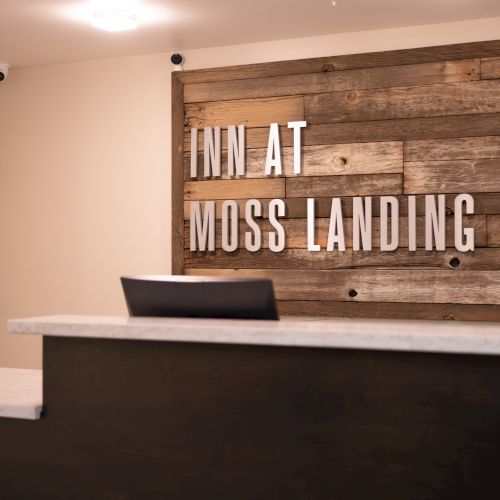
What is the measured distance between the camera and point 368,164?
4320 mm

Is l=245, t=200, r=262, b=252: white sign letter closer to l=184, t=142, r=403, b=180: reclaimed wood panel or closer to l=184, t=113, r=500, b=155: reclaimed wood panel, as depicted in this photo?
l=184, t=142, r=403, b=180: reclaimed wood panel

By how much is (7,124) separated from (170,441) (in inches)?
160

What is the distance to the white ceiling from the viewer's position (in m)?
3.91

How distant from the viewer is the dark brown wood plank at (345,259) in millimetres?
4113

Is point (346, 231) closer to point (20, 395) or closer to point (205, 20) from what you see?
point (205, 20)

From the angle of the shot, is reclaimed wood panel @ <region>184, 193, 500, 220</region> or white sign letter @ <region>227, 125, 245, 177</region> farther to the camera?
white sign letter @ <region>227, 125, 245, 177</region>

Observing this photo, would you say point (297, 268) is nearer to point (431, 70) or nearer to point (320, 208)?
point (320, 208)

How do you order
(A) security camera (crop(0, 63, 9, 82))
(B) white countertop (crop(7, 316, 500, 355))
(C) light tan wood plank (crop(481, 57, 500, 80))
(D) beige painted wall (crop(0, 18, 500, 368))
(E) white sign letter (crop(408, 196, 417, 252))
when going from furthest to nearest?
(A) security camera (crop(0, 63, 9, 82)) → (D) beige painted wall (crop(0, 18, 500, 368)) → (E) white sign letter (crop(408, 196, 417, 252)) → (C) light tan wood plank (crop(481, 57, 500, 80)) → (B) white countertop (crop(7, 316, 500, 355))

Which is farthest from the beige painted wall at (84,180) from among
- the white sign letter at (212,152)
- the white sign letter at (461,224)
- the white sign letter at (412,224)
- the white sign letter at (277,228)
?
the white sign letter at (461,224)

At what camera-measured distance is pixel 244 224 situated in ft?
15.0

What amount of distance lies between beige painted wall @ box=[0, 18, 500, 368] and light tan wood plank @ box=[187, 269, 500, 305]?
0.88 metres

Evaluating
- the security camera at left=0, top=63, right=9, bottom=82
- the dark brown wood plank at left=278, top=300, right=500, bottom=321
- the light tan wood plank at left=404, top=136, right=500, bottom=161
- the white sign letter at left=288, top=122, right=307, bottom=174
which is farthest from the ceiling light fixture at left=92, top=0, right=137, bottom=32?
the dark brown wood plank at left=278, top=300, right=500, bottom=321

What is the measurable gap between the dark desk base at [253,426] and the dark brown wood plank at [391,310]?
2.57m

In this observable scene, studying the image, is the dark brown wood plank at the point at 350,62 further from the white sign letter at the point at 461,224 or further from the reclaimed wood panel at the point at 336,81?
the white sign letter at the point at 461,224
